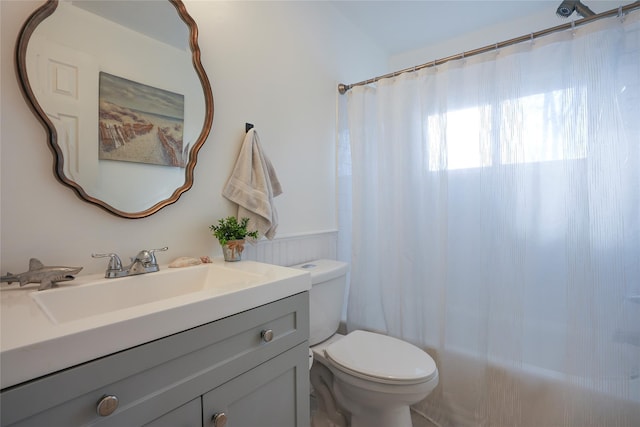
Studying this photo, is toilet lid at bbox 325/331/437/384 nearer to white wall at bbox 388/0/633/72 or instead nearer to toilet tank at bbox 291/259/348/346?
toilet tank at bbox 291/259/348/346

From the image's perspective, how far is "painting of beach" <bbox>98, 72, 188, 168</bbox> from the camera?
0.96 m

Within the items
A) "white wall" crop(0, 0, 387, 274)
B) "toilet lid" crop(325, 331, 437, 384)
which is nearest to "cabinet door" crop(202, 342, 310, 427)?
Answer: "toilet lid" crop(325, 331, 437, 384)

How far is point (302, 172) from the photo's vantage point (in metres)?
1.70

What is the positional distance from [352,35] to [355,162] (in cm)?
95

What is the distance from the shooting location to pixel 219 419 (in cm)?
72

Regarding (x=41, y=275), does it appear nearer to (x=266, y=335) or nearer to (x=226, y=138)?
(x=266, y=335)

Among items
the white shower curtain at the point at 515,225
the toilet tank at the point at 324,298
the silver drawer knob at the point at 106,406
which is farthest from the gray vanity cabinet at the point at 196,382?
the white shower curtain at the point at 515,225

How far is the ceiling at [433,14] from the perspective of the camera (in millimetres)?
1837

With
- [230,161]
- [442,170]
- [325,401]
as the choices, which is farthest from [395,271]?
[230,161]

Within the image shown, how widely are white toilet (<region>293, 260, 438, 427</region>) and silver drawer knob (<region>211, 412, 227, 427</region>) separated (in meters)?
0.63

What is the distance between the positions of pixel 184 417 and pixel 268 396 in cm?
25

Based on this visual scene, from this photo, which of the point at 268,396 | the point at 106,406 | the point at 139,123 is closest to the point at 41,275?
the point at 106,406

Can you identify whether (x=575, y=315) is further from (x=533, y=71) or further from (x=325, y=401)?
(x=325, y=401)

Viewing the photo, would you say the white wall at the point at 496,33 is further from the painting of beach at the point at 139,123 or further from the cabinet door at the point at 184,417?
the cabinet door at the point at 184,417
